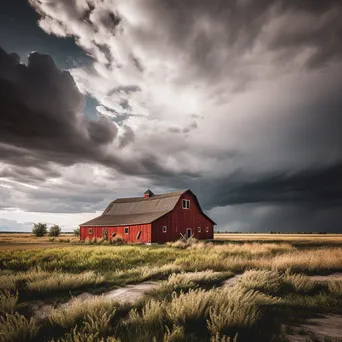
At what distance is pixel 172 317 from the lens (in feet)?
15.7

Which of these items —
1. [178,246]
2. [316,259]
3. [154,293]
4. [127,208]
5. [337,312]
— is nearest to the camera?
[337,312]

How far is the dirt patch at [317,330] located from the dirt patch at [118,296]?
11.9 ft

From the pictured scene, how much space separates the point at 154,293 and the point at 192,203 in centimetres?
3398

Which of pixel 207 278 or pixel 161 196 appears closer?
pixel 207 278

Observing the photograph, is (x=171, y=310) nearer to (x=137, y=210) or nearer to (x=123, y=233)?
(x=123, y=233)

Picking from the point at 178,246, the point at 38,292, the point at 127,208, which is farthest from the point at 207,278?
the point at 127,208

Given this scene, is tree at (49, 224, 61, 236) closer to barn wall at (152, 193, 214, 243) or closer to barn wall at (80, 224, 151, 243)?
barn wall at (80, 224, 151, 243)

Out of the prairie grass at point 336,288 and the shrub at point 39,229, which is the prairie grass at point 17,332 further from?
the shrub at point 39,229

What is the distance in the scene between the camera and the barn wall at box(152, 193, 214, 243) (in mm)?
35438

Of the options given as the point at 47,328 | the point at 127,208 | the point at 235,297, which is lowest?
the point at 47,328

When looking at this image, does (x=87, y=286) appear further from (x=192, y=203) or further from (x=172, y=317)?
(x=192, y=203)

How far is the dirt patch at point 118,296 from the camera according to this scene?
6214 mm

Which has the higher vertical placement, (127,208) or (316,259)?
(127,208)

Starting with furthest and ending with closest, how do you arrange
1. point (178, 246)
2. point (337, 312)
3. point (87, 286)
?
point (178, 246) → point (87, 286) → point (337, 312)
